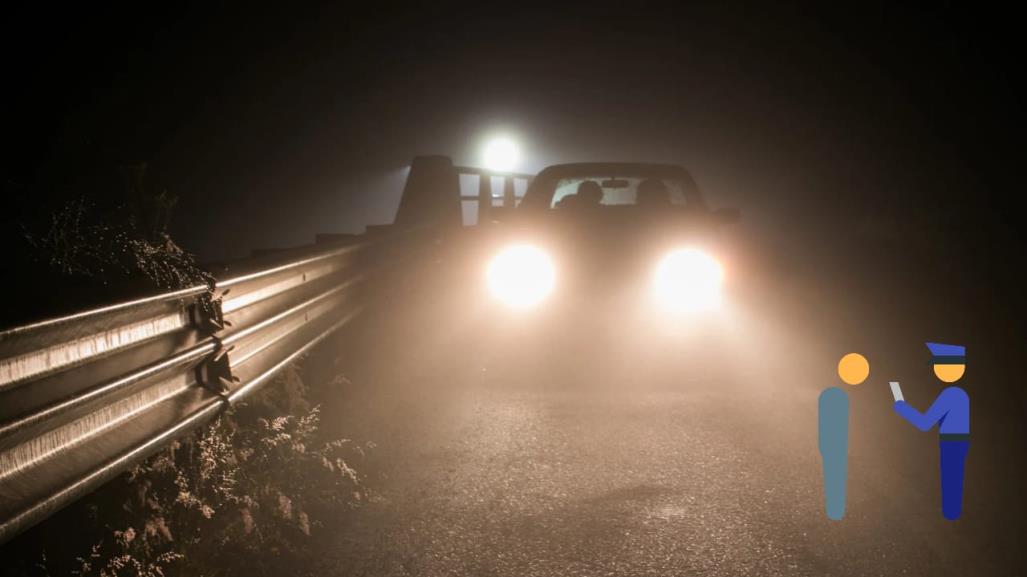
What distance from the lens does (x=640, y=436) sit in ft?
15.8

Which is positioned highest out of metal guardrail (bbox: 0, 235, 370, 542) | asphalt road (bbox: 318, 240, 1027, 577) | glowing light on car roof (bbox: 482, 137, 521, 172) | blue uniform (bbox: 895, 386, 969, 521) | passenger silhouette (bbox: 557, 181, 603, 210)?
glowing light on car roof (bbox: 482, 137, 521, 172)

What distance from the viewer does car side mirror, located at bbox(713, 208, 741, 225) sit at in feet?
23.3

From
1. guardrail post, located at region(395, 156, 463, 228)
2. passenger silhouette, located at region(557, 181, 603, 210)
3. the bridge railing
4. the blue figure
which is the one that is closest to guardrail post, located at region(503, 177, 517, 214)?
guardrail post, located at region(395, 156, 463, 228)

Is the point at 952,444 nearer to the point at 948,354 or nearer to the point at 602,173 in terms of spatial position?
the point at 948,354

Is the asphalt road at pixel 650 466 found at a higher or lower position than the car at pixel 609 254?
lower

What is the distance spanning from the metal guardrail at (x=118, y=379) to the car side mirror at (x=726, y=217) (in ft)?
14.3

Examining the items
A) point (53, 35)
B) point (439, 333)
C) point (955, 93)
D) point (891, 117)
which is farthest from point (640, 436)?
point (891, 117)

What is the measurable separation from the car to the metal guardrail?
3147mm

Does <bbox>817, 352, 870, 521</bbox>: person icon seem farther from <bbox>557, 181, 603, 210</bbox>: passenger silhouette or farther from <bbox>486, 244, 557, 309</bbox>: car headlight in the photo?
<bbox>557, 181, 603, 210</bbox>: passenger silhouette

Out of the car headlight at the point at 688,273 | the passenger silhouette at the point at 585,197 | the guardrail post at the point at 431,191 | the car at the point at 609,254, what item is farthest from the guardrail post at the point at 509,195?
→ the car headlight at the point at 688,273

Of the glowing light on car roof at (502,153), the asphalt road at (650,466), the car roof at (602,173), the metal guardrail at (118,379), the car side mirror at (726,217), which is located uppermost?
the glowing light on car roof at (502,153)

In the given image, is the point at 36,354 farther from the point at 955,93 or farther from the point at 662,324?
the point at 955,93

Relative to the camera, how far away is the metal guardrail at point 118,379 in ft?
7.16

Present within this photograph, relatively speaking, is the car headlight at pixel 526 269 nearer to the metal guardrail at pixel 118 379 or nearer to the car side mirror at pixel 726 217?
the car side mirror at pixel 726 217
